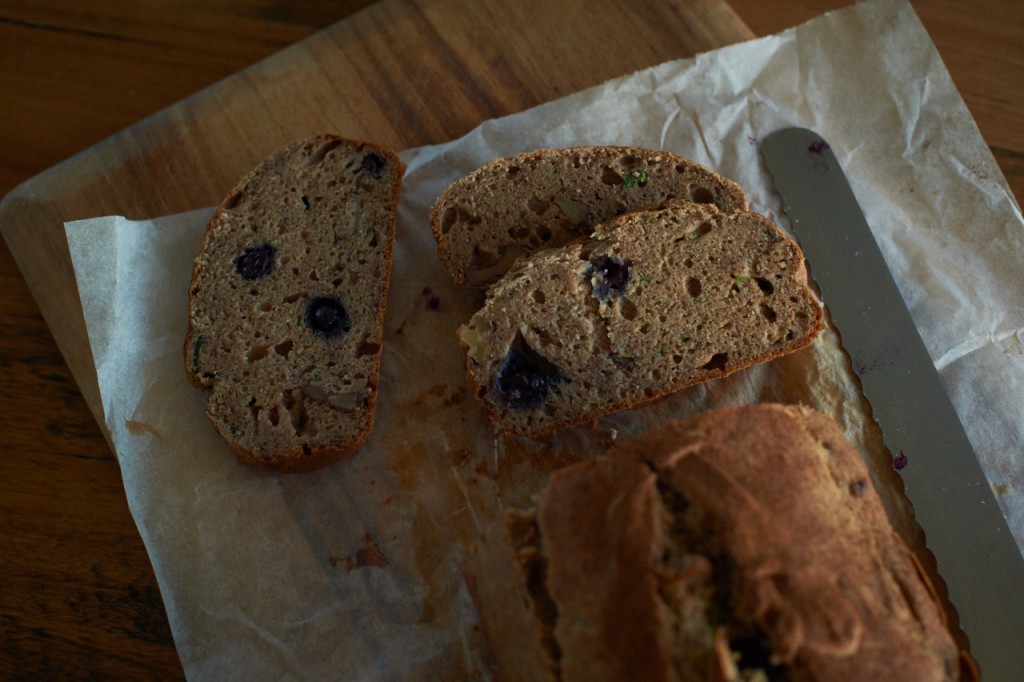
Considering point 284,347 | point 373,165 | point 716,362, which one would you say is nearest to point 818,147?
point 716,362

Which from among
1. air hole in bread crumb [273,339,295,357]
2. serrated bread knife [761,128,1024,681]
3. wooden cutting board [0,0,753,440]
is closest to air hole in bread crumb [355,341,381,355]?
air hole in bread crumb [273,339,295,357]

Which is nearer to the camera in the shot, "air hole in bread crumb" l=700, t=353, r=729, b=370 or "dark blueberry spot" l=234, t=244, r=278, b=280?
"air hole in bread crumb" l=700, t=353, r=729, b=370

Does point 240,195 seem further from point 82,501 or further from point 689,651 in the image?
point 689,651

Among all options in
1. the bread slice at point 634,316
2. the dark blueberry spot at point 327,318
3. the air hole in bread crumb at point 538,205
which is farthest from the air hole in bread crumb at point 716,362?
the dark blueberry spot at point 327,318

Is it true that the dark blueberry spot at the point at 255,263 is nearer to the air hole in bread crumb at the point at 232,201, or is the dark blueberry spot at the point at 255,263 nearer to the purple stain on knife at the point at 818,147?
the air hole in bread crumb at the point at 232,201

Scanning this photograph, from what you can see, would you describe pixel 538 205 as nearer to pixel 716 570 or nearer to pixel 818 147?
pixel 818 147

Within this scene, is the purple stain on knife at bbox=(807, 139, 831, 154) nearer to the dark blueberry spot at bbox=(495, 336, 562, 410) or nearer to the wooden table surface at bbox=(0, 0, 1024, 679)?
the wooden table surface at bbox=(0, 0, 1024, 679)

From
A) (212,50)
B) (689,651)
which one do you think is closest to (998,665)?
(689,651)
